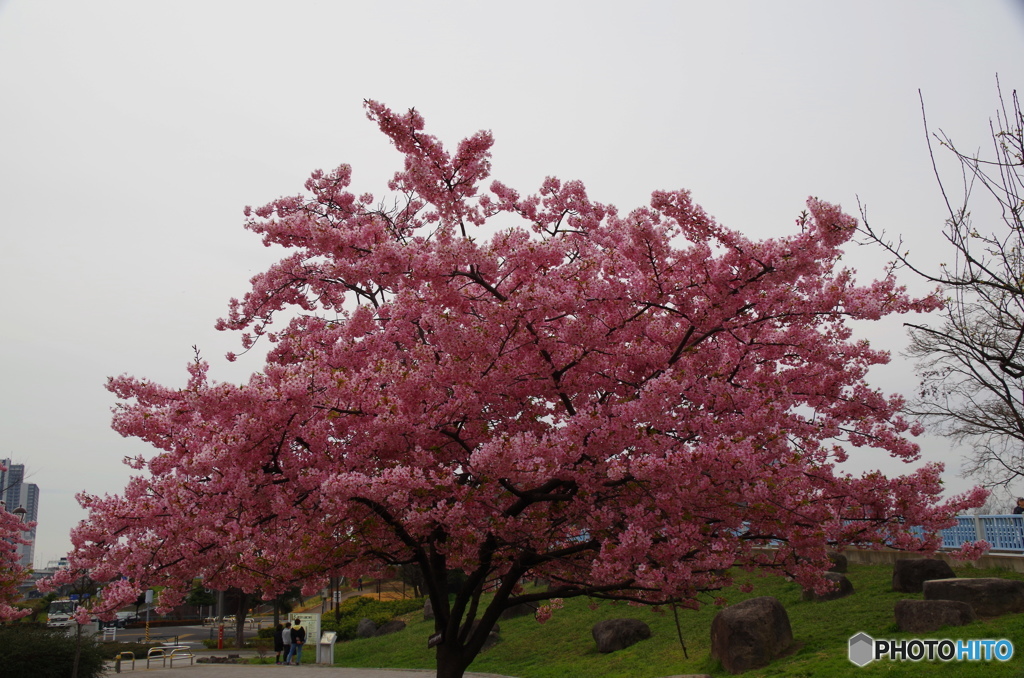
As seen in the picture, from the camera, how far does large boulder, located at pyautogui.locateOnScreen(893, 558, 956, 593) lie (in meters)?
14.4

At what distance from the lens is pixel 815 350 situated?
7.75 meters

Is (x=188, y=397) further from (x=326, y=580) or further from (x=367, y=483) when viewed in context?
(x=326, y=580)

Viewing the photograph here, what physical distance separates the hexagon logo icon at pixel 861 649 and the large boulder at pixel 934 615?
712mm

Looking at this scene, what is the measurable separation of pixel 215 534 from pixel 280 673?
1522 cm

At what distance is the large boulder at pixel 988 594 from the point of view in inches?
449

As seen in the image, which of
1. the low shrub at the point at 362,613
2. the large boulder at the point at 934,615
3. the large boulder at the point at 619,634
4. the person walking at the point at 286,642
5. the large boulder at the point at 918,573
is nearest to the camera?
the large boulder at the point at 934,615

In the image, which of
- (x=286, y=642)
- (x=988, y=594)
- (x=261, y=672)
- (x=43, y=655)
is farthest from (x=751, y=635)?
(x=286, y=642)

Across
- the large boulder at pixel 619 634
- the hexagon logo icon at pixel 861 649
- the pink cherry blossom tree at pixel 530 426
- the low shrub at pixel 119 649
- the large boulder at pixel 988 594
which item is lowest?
the low shrub at pixel 119 649

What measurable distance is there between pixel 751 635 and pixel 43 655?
50.0 feet

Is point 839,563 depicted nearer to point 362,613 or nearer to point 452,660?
point 452,660

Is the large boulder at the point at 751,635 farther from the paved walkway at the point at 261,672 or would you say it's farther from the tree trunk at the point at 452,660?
the tree trunk at the point at 452,660

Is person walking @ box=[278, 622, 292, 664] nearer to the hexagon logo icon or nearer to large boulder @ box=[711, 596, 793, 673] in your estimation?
large boulder @ box=[711, 596, 793, 673]

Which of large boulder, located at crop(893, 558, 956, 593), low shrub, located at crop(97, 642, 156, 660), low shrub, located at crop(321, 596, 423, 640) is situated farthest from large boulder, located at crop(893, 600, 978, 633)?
low shrub, located at crop(97, 642, 156, 660)

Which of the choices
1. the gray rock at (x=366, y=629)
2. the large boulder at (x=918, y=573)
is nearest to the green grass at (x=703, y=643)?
the large boulder at (x=918, y=573)
